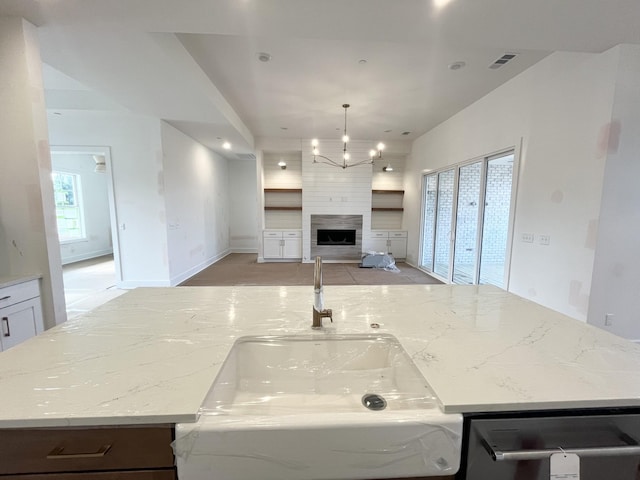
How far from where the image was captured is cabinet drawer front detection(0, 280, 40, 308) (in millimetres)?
1853

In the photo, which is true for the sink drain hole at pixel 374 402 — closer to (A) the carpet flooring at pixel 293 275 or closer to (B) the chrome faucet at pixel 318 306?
(B) the chrome faucet at pixel 318 306

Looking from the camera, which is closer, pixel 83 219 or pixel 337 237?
pixel 337 237

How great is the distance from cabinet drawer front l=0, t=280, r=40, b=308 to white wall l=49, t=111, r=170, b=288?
246 cm

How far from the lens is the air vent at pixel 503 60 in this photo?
2.93 meters

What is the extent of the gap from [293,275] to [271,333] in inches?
180

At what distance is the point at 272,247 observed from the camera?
699 cm

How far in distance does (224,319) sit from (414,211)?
609cm

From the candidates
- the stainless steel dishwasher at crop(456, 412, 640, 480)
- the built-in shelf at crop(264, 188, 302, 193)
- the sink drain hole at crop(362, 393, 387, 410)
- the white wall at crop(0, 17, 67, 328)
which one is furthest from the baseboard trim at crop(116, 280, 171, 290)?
the stainless steel dishwasher at crop(456, 412, 640, 480)

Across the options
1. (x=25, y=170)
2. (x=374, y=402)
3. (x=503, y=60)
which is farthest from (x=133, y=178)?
(x=503, y=60)

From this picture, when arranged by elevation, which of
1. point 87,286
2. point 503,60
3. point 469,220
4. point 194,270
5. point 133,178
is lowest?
point 87,286

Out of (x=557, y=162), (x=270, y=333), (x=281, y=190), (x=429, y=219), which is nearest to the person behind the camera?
(x=270, y=333)

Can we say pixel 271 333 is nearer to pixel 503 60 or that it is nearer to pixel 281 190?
pixel 503 60

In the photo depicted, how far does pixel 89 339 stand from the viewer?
1039mm

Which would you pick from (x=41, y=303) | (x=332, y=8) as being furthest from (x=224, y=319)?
(x=332, y=8)
